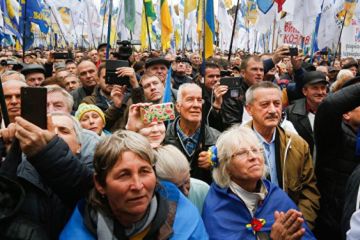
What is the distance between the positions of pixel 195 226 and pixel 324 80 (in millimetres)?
3043

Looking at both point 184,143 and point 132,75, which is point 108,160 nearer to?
point 184,143

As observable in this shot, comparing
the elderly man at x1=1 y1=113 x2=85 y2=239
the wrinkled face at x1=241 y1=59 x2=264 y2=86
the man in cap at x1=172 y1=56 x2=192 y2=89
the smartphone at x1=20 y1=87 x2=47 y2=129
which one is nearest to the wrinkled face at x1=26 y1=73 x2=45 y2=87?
the man in cap at x1=172 y1=56 x2=192 y2=89

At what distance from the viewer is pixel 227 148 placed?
2777mm

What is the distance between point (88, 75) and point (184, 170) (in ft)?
12.6

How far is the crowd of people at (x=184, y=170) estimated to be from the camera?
6.33 ft

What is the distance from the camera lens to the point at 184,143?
3.70 meters

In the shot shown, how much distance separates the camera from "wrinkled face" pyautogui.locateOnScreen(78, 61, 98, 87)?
606 centimetres

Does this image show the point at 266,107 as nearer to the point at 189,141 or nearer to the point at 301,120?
the point at 189,141

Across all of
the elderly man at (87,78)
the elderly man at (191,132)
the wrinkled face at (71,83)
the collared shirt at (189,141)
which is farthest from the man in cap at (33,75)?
the collared shirt at (189,141)

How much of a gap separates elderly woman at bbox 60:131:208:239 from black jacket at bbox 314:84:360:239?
1593 millimetres

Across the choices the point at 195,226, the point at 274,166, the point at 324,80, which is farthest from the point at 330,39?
the point at 195,226

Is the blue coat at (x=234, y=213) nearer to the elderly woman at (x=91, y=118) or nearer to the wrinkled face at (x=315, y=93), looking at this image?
the elderly woman at (x=91, y=118)

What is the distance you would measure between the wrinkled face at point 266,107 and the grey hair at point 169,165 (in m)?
1.01

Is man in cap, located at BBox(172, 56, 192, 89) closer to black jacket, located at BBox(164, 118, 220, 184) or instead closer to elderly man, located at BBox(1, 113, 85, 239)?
black jacket, located at BBox(164, 118, 220, 184)
